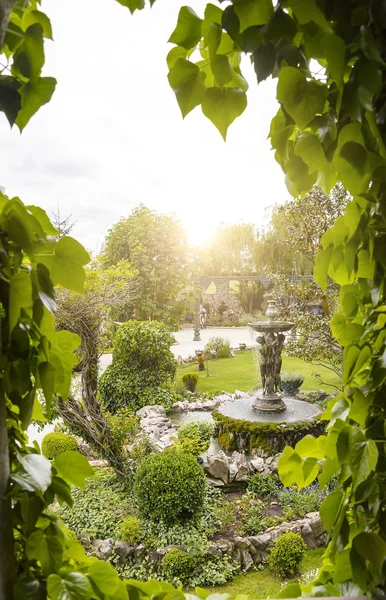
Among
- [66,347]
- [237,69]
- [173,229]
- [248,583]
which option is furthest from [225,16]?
[173,229]

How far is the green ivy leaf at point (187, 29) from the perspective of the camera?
0.46 meters

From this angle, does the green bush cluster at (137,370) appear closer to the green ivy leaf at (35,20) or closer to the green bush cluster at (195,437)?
the green bush cluster at (195,437)

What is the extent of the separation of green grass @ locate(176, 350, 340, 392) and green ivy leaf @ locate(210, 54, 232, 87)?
7.14 meters

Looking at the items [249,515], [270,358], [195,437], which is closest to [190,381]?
[270,358]

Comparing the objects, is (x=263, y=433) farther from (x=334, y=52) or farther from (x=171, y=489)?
(x=334, y=52)

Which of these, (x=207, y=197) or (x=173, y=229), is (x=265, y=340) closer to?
(x=173, y=229)

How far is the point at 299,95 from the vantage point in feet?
1.55

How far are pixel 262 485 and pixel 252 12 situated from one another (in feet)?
12.6

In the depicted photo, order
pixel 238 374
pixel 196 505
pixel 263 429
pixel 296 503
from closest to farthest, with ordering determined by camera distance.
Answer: pixel 196 505
pixel 296 503
pixel 263 429
pixel 238 374

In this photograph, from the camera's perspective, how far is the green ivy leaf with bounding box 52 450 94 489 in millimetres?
454

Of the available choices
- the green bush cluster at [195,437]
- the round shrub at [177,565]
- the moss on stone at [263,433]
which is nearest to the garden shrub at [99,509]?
the round shrub at [177,565]

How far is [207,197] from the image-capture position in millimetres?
10828

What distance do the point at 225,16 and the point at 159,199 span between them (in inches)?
343

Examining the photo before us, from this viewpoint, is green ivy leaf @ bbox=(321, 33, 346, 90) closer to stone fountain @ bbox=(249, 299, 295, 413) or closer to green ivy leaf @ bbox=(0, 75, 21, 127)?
green ivy leaf @ bbox=(0, 75, 21, 127)
